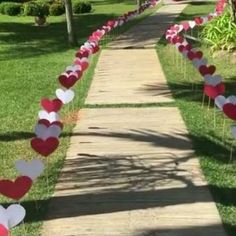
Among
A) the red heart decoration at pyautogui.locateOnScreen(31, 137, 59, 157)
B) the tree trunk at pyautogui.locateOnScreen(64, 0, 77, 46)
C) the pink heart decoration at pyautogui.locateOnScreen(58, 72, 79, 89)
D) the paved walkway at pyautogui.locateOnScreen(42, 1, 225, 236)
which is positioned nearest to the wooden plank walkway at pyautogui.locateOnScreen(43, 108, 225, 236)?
the paved walkway at pyautogui.locateOnScreen(42, 1, 225, 236)

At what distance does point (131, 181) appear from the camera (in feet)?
20.4

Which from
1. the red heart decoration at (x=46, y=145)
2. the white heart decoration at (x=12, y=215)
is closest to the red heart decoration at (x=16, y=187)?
the white heart decoration at (x=12, y=215)

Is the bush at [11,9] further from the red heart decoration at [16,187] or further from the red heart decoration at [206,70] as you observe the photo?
the red heart decoration at [16,187]

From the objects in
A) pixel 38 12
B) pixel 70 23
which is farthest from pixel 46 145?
pixel 38 12

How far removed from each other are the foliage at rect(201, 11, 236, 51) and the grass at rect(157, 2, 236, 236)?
33 centimetres

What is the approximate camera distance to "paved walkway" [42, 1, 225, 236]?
A: 5.20 metres

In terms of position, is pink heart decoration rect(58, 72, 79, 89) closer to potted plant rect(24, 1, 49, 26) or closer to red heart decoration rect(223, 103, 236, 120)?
red heart decoration rect(223, 103, 236, 120)

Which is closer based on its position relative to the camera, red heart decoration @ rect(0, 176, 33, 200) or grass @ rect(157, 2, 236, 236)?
red heart decoration @ rect(0, 176, 33, 200)

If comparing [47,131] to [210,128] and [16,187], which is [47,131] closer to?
[16,187]

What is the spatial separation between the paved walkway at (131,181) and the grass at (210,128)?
109mm

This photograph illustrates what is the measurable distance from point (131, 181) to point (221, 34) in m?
9.33

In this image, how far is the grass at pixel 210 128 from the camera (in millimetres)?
5828

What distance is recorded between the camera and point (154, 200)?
18.7 ft

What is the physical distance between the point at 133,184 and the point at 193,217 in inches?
37.7
